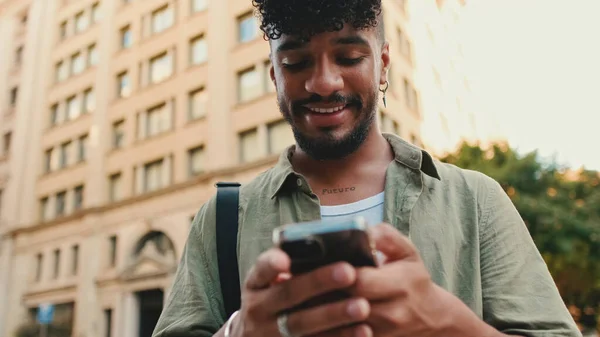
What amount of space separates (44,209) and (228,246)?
96.5 feet

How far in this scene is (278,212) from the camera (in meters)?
1.61

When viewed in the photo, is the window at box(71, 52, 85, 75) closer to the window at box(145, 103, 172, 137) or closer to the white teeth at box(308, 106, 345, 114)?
the window at box(145, 103, 172, 137)

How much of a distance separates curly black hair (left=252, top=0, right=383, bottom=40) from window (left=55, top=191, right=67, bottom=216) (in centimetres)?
2779

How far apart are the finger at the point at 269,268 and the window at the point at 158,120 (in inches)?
896

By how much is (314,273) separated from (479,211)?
0.79m

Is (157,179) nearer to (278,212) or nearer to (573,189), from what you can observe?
(573,189)

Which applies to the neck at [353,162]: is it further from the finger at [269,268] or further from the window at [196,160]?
the window at [196,160]

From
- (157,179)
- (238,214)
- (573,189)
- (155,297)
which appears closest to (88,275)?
(155,297)

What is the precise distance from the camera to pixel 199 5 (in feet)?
77.4

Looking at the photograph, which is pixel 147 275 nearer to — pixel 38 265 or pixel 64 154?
pixel 38 265

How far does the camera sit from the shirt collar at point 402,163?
160 cm

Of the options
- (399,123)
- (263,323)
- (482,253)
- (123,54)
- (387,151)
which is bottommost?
(263,323)

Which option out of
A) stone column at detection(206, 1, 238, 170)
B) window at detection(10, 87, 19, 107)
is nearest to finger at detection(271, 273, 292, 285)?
stone column at detection(206, 1, 238, 170)

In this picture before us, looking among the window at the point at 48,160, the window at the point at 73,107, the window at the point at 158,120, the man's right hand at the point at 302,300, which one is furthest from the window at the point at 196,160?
the man's right hand at the point at 302,300
